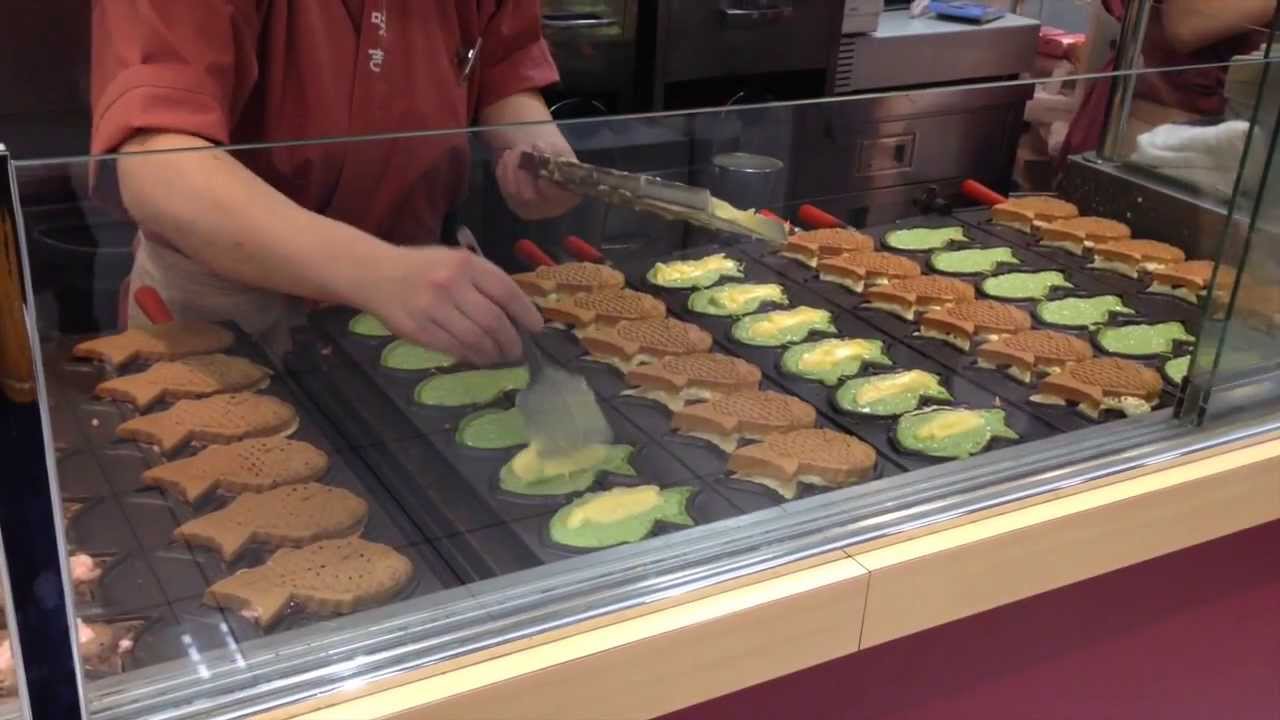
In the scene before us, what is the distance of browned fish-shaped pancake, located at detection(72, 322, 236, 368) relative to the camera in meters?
0.91

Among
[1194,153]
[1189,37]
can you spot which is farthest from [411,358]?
[1189,37]

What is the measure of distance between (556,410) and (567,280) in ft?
0.56

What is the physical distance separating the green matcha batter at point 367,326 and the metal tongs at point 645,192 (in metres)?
0.18

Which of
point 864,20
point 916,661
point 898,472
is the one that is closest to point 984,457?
point 898,472

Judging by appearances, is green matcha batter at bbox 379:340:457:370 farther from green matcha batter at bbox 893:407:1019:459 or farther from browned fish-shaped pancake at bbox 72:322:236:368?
green matcha batter at bbox 893:407:1019:459

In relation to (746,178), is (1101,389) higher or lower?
→ lower

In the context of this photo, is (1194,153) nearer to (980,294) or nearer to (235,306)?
(980,294)

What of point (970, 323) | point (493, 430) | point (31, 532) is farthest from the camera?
point (970, 323)

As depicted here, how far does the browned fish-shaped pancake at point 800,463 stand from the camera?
3.24ft

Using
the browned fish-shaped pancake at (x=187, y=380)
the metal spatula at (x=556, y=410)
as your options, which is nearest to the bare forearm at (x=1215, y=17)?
the metal spatula at (x=556, y=410)

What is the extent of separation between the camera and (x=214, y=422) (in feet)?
3.22

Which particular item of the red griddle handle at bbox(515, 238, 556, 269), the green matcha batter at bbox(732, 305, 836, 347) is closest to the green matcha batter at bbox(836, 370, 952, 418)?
the green matcha batter at bbox(732, 305, 836, 347)

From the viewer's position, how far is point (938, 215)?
1.65 metres

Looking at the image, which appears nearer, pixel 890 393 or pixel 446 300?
pixel 446 300
